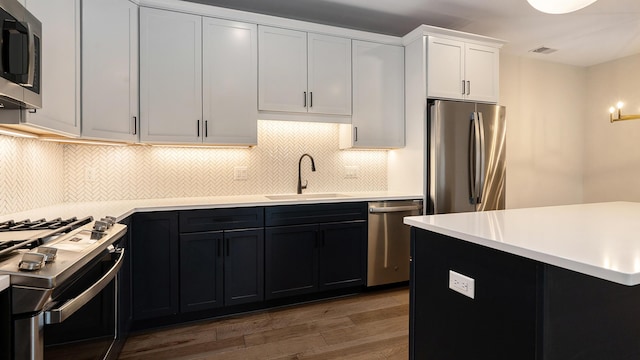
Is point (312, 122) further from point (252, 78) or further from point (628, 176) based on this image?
point (628, 176)

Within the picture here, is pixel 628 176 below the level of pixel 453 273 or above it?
above

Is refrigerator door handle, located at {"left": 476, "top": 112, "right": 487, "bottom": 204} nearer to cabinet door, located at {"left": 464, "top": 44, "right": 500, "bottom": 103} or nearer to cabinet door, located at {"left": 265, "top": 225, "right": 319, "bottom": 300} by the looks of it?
cabinet door, located at {"left": 464, "top": 44, "right": 500, "bottom": 103}

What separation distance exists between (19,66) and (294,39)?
2160 millimetres

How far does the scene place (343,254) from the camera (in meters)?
2.84

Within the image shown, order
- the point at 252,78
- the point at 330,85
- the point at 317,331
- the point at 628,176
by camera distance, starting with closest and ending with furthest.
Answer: the point at 317,331, the point at 252,78, the point at 330,85, the point at 628,176

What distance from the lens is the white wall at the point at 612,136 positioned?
4078 millimetres

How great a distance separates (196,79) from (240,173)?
913 mm

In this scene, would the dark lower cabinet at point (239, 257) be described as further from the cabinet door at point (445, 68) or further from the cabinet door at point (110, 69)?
the cabinet door at point (445, 68)

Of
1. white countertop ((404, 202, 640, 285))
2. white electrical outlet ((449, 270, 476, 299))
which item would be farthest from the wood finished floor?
white countertop ((404, 202, 640, 285))

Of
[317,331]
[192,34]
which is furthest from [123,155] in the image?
[317,331]

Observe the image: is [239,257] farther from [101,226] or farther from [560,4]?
[560,4]

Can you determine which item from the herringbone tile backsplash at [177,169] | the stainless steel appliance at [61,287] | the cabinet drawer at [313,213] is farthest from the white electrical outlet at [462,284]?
the herringbone tile backsplash at [177,169]

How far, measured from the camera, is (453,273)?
4.41ft

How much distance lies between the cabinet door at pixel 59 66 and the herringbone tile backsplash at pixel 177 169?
1.17 feet
